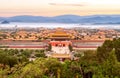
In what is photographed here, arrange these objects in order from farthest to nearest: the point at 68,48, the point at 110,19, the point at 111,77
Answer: the point at 110,19, the point at 68,48, the point at 111,77

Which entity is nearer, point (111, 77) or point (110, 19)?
point (111, 77)

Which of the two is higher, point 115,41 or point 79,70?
point 115,41

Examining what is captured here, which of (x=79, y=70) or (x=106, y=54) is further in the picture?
(x=106, y=54)

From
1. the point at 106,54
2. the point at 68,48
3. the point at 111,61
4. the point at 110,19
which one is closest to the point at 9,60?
the point at 106,54

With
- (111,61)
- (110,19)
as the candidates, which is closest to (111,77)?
(111,61)

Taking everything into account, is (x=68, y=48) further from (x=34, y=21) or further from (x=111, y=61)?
(x=34, y=21)

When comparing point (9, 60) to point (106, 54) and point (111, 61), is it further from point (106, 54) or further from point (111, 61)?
point (111, 61)

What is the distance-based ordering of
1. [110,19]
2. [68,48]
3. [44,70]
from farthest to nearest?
1. [110,19]
2. [68,48]
3. [44,70]

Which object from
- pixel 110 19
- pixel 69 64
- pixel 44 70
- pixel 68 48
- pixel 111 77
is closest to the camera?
pixel 111 77

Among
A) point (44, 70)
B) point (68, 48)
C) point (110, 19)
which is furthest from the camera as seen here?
point (110, 19)
